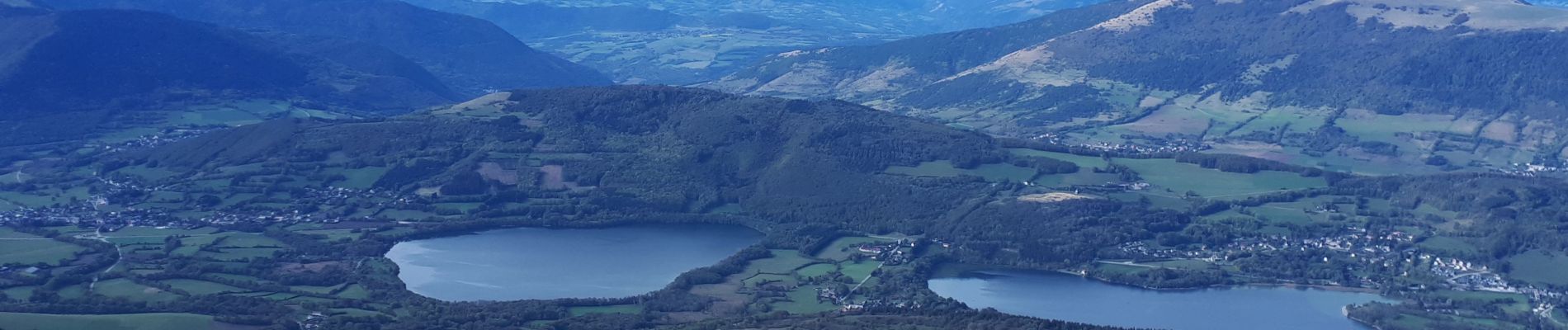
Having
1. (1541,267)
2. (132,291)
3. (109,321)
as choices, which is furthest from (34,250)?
(1541,267)

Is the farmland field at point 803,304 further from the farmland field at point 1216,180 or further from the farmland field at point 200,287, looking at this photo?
the farmland field at point 1216,180

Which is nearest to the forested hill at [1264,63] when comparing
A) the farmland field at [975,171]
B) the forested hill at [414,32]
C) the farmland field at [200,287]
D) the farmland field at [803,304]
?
the forested hill at [414,32]

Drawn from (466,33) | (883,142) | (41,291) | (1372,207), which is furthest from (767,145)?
(466,33)

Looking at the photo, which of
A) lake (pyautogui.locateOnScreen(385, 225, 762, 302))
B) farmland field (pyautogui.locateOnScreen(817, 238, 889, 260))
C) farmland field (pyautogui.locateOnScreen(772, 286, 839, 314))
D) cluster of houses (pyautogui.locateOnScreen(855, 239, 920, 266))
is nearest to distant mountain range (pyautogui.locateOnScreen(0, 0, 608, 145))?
lake (pyautogui.locateOnScreen(385, 225, 762, 302))

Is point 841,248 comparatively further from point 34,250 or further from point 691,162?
point 34,250

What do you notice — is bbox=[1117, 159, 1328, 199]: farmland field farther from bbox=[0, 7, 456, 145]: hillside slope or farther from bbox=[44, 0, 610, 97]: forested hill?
bbox=[44, 0, 610, 97]: forested hill

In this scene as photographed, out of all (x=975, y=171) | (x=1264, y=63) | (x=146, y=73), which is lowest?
(x=975, y=171)
